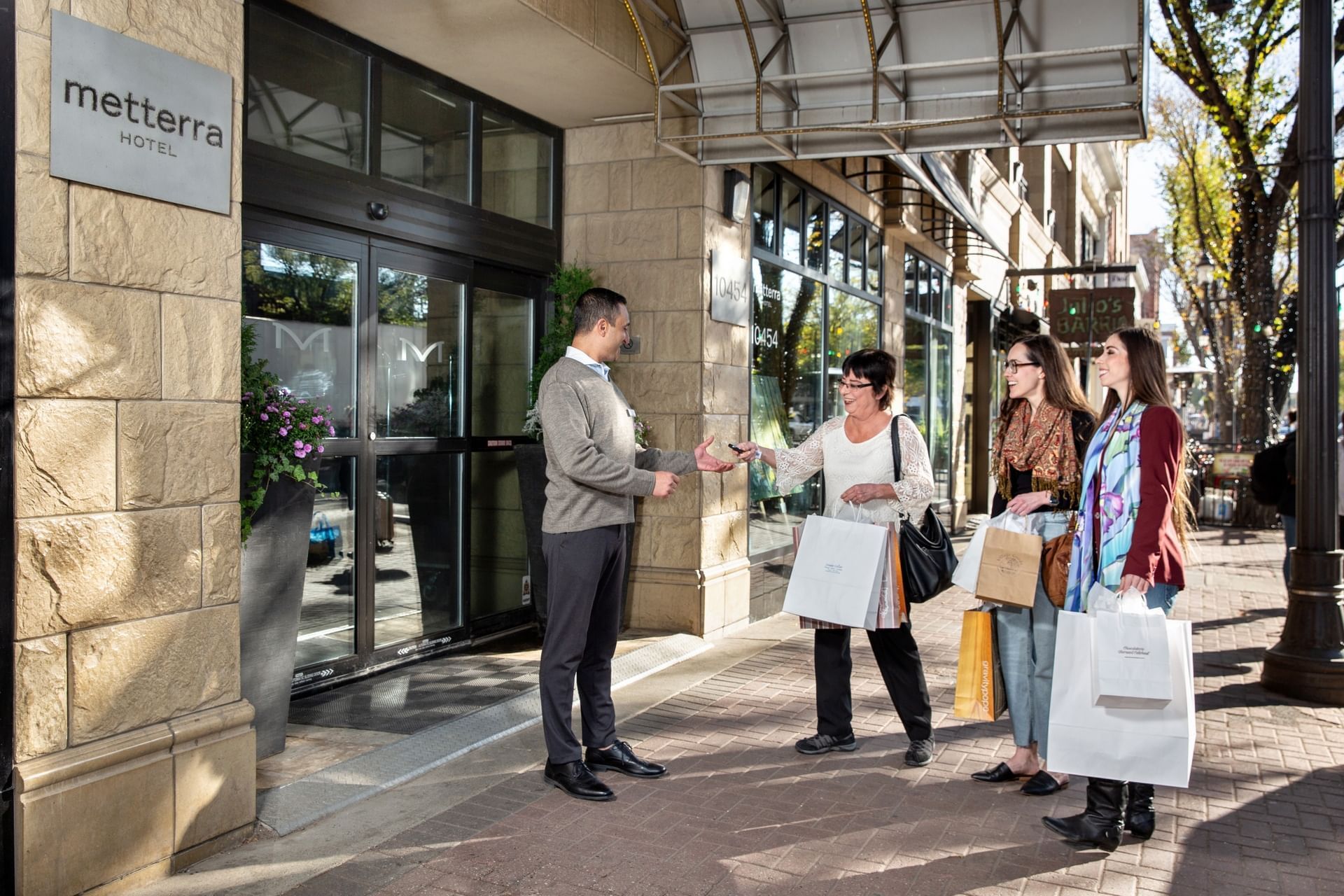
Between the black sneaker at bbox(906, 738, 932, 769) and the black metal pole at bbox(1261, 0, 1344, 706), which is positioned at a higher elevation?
the black metal pole at bbox(1261, 0, 1344, 706)

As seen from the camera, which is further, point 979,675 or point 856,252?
point 856,252

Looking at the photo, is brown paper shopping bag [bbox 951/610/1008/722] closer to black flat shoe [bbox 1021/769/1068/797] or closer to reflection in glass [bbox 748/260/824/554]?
black flat shoe [bbox 1021/769/1068/797]

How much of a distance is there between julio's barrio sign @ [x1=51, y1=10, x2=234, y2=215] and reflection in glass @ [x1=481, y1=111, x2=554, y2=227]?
11.1 ft

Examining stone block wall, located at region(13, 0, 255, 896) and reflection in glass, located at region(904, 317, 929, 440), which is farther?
reflection in glass, located at region(904, 317, 929, 440)

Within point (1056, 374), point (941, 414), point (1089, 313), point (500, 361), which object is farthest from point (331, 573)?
point (1089, 313)

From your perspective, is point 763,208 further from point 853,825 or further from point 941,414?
point 941,414

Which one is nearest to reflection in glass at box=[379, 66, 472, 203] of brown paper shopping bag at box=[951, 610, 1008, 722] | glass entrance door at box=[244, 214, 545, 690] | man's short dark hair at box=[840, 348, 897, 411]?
glass entrance door at box=[244, 214, 545, 690]

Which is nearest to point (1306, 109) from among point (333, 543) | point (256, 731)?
point (333, 543)

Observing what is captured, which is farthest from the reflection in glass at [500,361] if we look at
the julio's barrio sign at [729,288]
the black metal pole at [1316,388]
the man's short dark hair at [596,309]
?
the black metal pole at [1316,388]

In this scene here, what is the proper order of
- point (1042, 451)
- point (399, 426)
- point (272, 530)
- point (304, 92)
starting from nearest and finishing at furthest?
point (1042, 451) → point (272, 530) → point (304, 92) → point (399, 426)

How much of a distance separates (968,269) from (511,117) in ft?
34.2

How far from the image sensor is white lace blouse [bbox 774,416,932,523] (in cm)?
496

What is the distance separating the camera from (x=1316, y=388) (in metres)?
6.86

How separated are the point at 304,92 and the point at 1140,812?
17.1ft
